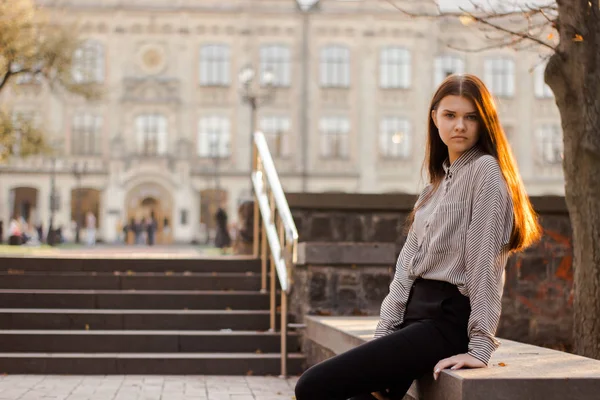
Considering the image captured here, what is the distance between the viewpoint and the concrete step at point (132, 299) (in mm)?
9266

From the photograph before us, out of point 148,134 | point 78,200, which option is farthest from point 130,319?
point 148,134

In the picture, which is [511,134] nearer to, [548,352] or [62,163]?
[62,163]

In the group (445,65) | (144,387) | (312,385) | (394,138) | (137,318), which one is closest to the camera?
(312,385)

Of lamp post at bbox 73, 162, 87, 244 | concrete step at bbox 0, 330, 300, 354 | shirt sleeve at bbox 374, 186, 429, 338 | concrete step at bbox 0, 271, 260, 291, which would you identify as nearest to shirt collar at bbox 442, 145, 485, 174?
shirt sleeve at bbox 374, 186, 429, 338

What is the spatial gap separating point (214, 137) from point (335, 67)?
22.8ft

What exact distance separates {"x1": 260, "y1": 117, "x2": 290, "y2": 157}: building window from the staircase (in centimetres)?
3650

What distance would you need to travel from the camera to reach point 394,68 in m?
47.9

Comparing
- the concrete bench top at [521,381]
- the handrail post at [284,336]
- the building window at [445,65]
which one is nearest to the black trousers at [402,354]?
the concrete bench top at [521,381]

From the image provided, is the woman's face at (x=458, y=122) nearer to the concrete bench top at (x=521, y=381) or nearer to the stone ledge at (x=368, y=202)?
the concrete bench top at (x=521, y=381)

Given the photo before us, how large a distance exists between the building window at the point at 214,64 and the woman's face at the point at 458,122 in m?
43.5

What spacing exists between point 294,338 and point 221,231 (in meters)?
18.4

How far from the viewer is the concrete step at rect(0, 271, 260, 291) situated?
966 cm

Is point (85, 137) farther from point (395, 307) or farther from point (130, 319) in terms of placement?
point (395, 307)

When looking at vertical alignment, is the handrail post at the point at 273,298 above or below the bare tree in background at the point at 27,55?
below
